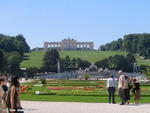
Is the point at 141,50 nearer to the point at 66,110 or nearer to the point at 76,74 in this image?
the point at 76,74

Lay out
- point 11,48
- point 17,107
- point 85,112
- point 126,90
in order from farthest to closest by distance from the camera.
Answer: point 11,48 < point 126,90 < point 85,112 < point 17,107

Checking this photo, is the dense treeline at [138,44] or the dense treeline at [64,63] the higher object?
the dense treeline at [138,44]

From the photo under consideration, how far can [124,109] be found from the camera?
12898 millimetres

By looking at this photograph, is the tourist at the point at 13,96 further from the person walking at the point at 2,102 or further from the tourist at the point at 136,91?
the tourist at the point at 136,91

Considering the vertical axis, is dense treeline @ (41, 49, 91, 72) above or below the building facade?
below

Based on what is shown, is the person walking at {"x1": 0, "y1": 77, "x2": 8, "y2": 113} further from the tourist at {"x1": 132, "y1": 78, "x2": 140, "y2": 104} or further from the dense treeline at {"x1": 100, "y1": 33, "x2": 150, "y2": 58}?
the dense treeline at {"x1": 100, "y1": 33, "x2": 150, "y2": 58}

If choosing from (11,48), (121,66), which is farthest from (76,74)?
(11,48)

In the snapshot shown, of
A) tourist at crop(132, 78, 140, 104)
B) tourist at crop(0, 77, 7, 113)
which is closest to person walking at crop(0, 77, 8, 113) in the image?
tourist at crop(0, 77, 7, 113)

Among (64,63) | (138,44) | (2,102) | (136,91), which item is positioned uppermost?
(138,44)

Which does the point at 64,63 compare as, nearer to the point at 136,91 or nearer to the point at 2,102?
the point at 136,91

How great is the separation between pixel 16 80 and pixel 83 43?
146 meters

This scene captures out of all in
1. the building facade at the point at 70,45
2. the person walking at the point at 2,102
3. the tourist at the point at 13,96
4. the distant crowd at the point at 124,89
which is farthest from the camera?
the building facade at the point at 70,45

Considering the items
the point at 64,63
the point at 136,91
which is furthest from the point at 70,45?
the point at 136,91

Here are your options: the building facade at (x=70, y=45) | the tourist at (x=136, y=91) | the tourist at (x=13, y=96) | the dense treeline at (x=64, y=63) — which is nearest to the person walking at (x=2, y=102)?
the tourist at (x=13, y=96)
